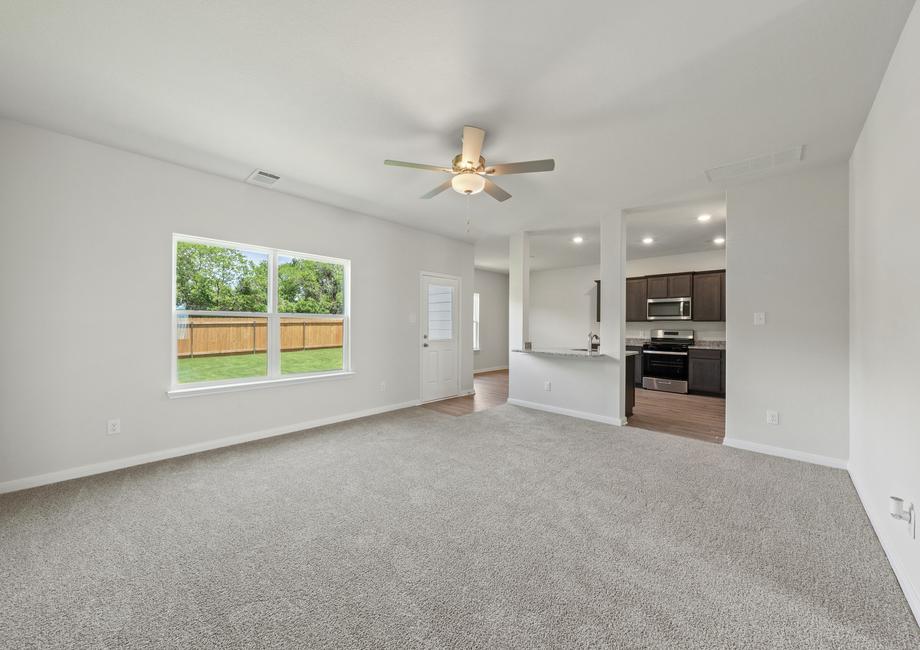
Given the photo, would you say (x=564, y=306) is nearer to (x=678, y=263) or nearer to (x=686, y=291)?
(x=678, y=263)

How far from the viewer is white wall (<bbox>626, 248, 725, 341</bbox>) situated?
6809 millimetres

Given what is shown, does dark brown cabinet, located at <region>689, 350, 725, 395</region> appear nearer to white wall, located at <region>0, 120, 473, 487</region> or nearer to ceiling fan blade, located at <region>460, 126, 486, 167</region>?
ceiling fan blade, located at <region>460, 126, 486, 167</region>

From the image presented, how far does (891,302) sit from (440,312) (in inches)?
189

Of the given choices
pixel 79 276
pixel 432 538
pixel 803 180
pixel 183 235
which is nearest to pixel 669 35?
pixel 803 180

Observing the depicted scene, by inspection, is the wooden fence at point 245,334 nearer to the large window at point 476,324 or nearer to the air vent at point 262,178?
the air vent at point 262,178

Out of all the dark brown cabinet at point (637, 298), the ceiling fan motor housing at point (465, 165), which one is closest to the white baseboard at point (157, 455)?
the ceiling fan motor housing at point (465, 165)

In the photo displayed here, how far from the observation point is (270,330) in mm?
4074

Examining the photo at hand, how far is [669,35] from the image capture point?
1792mm

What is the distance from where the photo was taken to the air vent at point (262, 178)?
11.6ft

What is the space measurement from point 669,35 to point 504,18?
80 centimetres

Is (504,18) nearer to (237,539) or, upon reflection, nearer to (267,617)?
(267,617)

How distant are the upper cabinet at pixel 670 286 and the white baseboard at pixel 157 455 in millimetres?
5862

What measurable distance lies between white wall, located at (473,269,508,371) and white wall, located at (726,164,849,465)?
5.85m

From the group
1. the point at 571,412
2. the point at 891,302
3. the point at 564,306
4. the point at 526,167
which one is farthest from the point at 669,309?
the point at 526,167
